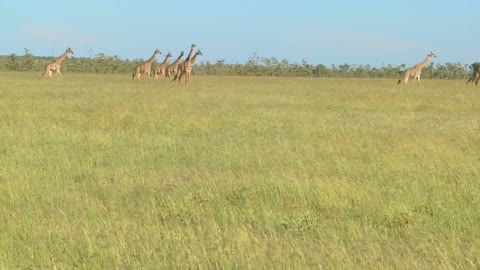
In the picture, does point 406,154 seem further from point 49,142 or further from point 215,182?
point 49,142

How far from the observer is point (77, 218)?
5.39 meters

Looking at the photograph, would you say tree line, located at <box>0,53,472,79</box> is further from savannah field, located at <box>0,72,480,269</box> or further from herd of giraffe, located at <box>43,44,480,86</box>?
savannah field, located at <box>0,72,480,269</box>

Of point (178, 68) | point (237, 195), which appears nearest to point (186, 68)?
point (178, 68)

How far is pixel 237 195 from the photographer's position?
6.23 meters

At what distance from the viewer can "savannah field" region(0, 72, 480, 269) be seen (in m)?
4.34

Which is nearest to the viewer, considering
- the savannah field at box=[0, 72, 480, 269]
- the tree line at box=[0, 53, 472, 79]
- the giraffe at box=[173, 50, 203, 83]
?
the savannah field at box=[0, 72, 480, 269]

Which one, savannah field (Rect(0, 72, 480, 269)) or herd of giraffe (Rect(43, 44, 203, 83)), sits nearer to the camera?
savannah field (Rect(0, 72, 480, 269))

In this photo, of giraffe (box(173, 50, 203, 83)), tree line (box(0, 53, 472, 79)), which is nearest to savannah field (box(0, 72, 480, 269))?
giraffe (box(173, 50, 203, 83))

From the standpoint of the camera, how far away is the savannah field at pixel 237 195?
171 inches

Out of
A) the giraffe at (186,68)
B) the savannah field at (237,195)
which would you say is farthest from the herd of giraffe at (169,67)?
the savannah field at (237,195)

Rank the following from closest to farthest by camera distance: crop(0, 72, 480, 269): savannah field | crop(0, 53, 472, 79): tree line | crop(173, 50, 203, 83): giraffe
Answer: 1. crop(0, 72, 480, 269): savannah field
2. crop(173, 50, 203, 83): giraffe
3. crop(0, 53, 472, 79): tree line

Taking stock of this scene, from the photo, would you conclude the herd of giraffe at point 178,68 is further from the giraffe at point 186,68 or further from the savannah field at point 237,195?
the savannah field at point 237,195

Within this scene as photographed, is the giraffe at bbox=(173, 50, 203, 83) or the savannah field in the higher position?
the giraffe at bbox=(173, 50, 203, 83)

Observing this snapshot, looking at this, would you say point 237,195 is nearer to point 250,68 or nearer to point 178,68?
point 178,68
